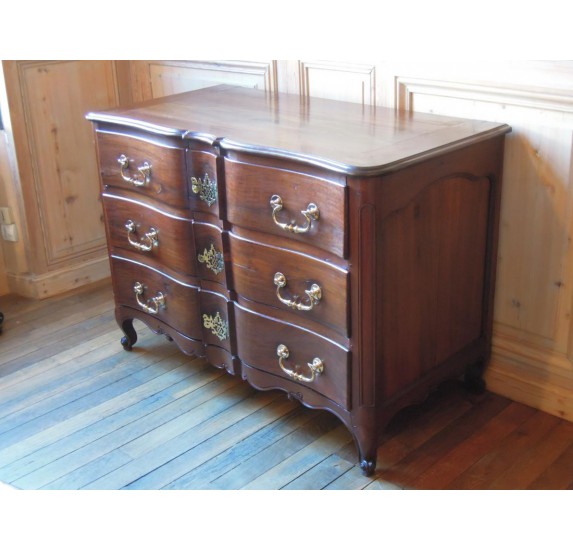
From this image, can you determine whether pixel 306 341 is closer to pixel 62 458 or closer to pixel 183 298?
pixel 183 298

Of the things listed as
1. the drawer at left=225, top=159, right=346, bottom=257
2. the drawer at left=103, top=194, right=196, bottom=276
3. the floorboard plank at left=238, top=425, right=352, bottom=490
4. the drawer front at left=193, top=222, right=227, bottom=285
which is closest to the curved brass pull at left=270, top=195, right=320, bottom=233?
the drawer at left=225, top=159, right=346, bottom=257

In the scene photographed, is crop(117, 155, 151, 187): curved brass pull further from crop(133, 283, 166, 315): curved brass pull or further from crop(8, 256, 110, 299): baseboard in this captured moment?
crop(8, 256, 110, 299): baseboard

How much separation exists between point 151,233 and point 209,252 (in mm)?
232

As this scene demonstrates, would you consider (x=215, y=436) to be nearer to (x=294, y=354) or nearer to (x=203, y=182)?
(x=294, y=354)

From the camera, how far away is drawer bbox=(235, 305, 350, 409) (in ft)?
5.77

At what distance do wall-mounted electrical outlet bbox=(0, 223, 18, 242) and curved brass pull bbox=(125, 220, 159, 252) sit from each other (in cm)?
82

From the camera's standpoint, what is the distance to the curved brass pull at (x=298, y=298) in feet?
5.65

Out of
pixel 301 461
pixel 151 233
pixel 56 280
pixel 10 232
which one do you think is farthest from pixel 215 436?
pixel 10 232

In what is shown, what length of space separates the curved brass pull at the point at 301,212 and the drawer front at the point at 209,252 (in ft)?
0.78

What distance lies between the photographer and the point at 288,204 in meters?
1.71

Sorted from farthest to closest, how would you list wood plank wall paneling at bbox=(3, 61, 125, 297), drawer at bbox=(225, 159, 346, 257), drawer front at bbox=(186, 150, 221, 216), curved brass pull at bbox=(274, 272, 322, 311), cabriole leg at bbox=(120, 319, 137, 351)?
1. wood plank wall paneling at bbox=(3, 61, 125, 297)
2. cabriole leg at bbox=(120, 319, 137, 351)
3. drawer front at bbox=(186, 150, 221, 216)
4. curved brass pull at bbox=(274, 272, 322, 311)
5. drawer at bbox=(225, 159, 346, 257)

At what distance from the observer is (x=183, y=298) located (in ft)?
6.95
